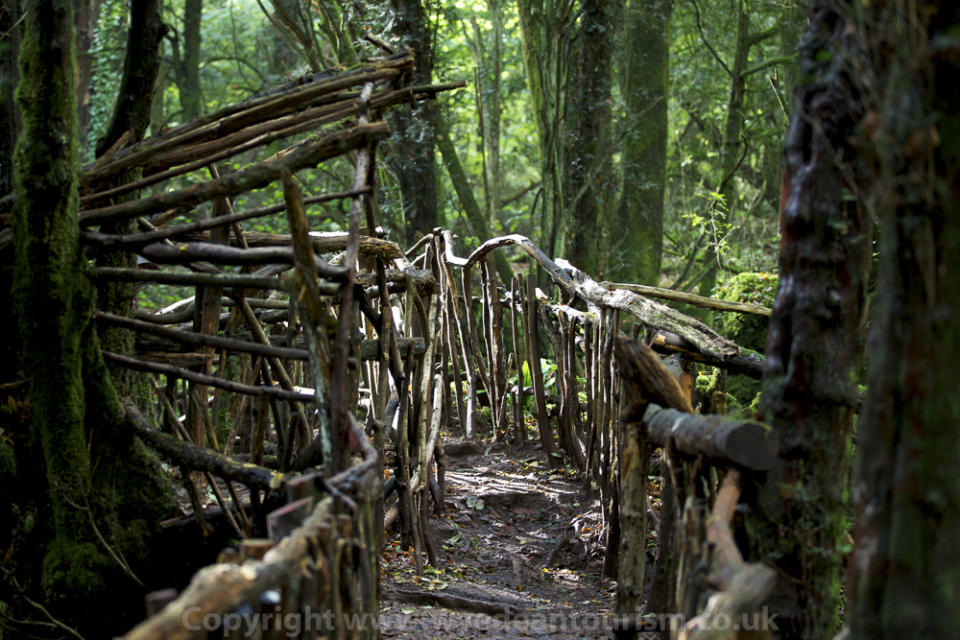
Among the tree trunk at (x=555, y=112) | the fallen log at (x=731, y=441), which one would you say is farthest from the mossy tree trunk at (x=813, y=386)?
the tree trunk at (x=555, y=112)

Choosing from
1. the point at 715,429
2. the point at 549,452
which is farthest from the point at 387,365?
the point at 715,429

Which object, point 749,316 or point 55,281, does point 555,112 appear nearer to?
point 749,316

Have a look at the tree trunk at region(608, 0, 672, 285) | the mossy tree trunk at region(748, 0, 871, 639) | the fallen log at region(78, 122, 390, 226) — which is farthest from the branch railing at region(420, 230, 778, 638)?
the tree trunk at region(608, 0, 672, 285)

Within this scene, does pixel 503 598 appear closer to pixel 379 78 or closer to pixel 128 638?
pixel 379 78

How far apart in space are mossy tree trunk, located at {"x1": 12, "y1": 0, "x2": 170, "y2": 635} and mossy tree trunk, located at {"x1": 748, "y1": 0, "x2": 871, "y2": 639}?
273cm

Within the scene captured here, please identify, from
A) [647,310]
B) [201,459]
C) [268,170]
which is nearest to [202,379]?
[201,459]

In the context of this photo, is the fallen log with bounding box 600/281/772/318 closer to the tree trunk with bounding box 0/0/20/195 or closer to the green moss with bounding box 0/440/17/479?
the green moss with bounding box 0/440/17/479

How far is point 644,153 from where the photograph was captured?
1058cm

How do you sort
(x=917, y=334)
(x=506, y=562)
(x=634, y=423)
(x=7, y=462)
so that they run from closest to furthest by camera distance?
(x=917, y=334)
(x=634, y=423)
(x=7, y=462)
(x=506, y=562)

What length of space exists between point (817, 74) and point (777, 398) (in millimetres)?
1001

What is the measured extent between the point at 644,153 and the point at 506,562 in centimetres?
648

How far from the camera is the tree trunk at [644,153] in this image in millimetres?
10383

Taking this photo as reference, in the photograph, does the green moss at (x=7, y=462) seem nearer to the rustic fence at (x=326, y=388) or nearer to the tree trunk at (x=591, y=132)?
the rustic fence at (x=326, y=388)

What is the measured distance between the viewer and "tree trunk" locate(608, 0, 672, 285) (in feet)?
34.1
